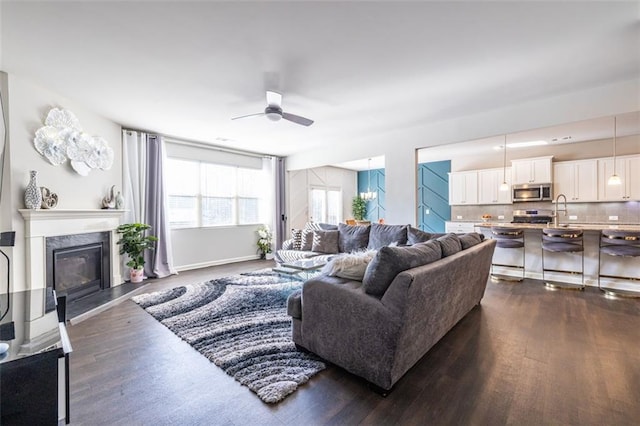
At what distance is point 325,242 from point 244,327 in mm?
2536

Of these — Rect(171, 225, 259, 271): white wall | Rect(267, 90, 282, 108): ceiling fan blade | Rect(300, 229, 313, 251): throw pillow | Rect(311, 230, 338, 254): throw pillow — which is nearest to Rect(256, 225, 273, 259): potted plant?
Rect(171, 225, 259, 271): white wall

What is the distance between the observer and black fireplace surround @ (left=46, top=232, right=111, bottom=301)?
3436mm

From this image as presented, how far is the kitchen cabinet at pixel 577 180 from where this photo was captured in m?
5.70

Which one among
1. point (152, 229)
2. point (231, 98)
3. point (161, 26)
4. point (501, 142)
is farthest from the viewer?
point (501, 142)

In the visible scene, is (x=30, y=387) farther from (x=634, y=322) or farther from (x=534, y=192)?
(x=534, y=192)

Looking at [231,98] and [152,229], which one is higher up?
[231,98]

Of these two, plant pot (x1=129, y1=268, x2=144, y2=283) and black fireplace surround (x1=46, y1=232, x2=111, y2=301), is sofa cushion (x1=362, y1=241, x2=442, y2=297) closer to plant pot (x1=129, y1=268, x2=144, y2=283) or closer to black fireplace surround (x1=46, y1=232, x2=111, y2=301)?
black fireplace surround (x1=46, y1=232, x2=111, y2=301)

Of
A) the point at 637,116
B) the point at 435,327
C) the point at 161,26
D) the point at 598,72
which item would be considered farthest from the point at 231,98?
the point at 637,116

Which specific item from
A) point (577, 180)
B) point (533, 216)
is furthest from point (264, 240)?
point (577, 180)

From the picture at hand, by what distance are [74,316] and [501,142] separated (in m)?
7.57

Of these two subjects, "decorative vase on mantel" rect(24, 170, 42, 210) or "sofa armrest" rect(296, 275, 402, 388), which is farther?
"decorative vase on mantel" rect(24, 170, 42, 210)

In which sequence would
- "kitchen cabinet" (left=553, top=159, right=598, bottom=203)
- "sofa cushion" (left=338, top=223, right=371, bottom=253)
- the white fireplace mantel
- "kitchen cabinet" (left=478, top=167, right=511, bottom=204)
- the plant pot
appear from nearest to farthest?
the white fireplace mantel
the plant pot
"sofa cushion" (left=338, top=223, right=371, bottom=253)
"kitchen cabinet" (left=553, top=159, right=598, bottom=203)
"kitchen cabinet" (left=478, top=167, right=511, bottom=204)

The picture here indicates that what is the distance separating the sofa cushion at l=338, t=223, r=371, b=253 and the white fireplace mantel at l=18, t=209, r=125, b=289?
3750 millimetres

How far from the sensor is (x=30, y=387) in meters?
1.16
